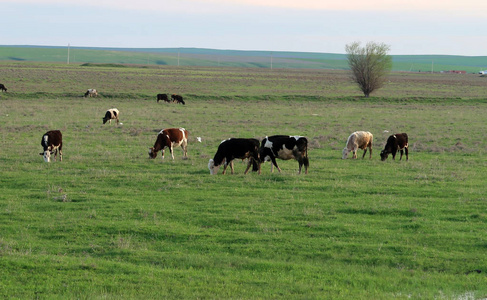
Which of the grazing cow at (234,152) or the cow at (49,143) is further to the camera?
the cow at (49,143)

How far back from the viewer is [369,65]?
7638cm

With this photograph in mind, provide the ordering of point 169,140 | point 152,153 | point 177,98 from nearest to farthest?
1. point 152,153
2. point 169,140
3. point 177,98

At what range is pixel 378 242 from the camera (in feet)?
37.5

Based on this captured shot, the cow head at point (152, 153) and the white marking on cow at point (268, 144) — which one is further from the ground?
the white marking on cow at point (268, 144)

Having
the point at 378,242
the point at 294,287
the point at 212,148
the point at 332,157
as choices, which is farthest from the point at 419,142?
the point at 294,287

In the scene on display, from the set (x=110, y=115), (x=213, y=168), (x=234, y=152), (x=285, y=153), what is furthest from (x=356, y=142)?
(x=110, y=115)

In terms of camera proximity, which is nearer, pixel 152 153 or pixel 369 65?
pixel 152 153

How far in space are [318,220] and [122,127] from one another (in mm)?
23622

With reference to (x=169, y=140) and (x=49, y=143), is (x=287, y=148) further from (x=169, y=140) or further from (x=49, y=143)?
(x=49, y=143)

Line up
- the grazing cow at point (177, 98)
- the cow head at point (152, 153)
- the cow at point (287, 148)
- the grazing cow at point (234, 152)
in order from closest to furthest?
the grazing cow at point (234, 152)
the cow at point (287, 148)
the cow head at point (152, 153)
the grazing cow at point (177, 98)

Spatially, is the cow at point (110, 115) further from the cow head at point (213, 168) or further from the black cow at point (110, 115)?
the cow head at point (213, 168)

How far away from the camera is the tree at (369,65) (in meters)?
75.9

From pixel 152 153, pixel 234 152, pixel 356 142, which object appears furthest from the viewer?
pixel 356 142

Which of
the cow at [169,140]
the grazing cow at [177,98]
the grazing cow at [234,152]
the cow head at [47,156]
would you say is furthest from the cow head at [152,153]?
the grazing cow at [177,98]
